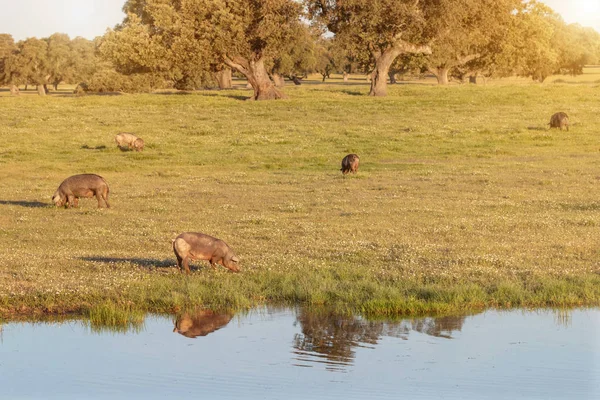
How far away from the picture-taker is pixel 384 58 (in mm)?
65375

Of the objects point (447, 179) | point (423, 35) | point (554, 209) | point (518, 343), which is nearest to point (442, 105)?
point (423, 35)

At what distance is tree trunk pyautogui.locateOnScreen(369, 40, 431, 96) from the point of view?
64.9m

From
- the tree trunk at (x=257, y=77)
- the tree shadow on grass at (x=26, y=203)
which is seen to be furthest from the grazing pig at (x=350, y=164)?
the tree trunk at (x=257, y=77)

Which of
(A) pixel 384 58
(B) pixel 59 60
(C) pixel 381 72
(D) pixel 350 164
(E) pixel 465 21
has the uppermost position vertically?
(E) pixel 465 21

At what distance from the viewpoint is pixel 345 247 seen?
18.4 meters

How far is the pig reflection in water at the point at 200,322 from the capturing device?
41.6ft

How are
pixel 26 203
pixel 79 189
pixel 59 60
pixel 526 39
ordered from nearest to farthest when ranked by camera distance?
pixel 79 189 < pixel 26 203 < pixel 526 39 < pixel 59 60

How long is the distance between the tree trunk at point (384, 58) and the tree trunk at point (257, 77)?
7423 mm

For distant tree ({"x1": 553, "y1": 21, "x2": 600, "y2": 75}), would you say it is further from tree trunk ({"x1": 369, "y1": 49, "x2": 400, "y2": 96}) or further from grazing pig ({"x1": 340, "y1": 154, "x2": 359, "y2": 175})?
grazing pig ({"x1": 340, "y1": 154, "x2": 359, "y2": 175})

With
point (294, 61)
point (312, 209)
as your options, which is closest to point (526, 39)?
point (294, 61)

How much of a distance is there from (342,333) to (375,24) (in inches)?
1976

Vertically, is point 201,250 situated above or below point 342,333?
above

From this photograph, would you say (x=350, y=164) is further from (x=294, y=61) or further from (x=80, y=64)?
(x=80, y=64)

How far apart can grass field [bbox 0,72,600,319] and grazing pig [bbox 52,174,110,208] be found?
57 centimetres
